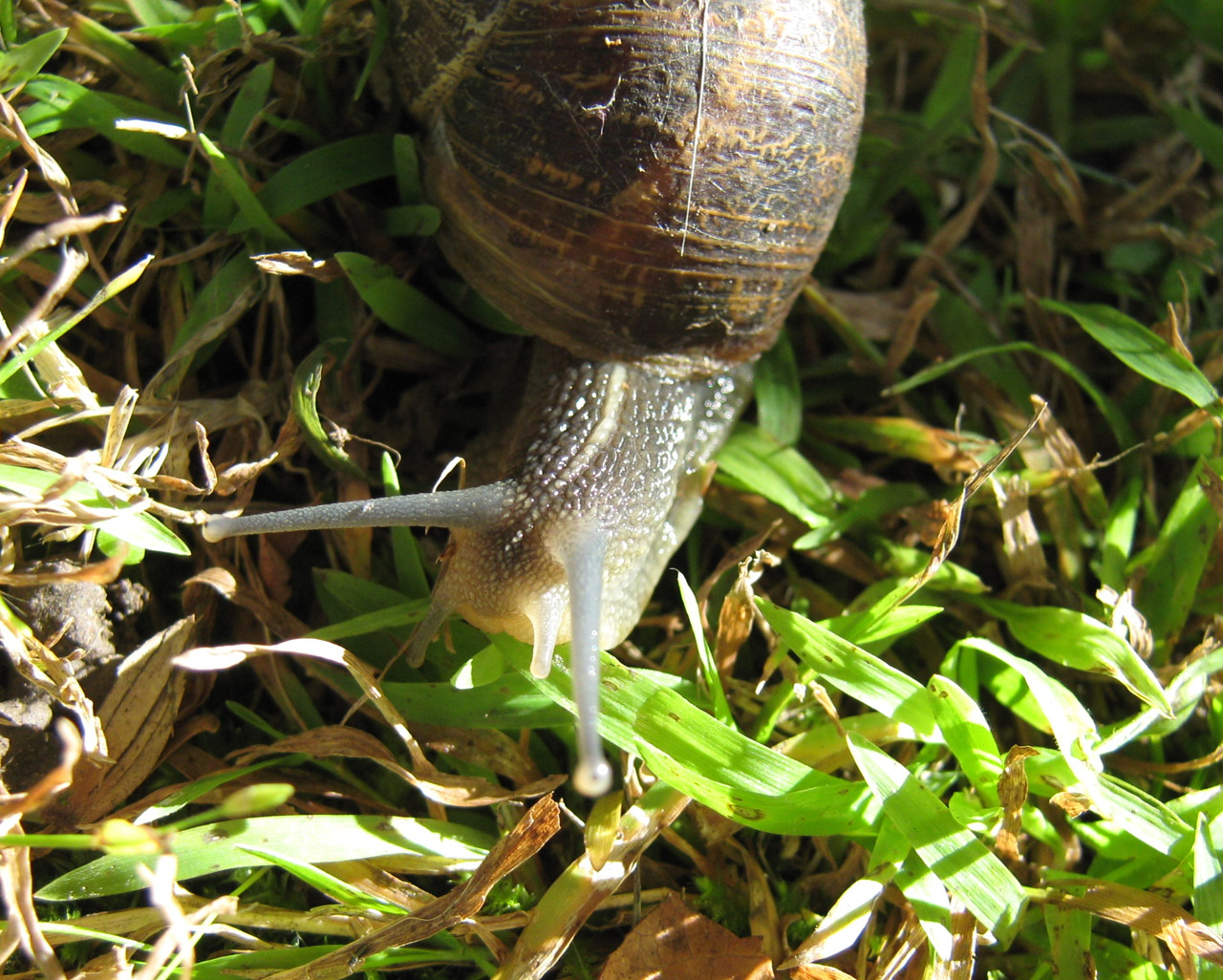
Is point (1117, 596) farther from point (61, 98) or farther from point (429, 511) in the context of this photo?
point (61, 98)

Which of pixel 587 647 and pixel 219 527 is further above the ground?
pixel 219 527

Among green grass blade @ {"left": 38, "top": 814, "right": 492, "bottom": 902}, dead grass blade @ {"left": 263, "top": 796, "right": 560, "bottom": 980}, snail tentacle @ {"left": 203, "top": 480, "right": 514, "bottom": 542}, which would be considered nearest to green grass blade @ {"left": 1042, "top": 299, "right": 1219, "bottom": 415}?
snail tentacle @ {"left": 203, "top": 480, "right": 514, "bottom": 542}

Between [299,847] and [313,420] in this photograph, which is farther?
[313,420]

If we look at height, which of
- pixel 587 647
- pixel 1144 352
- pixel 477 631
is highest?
pixel 1144 352

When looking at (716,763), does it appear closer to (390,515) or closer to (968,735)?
(968,735)

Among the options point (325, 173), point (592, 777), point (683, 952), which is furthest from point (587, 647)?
point (325, 173)

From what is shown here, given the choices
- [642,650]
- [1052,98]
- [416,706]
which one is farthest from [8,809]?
[1052,98]

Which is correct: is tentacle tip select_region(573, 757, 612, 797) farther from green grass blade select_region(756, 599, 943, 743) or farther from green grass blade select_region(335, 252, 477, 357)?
green grass blade select_region(335, 252, 477, 357)

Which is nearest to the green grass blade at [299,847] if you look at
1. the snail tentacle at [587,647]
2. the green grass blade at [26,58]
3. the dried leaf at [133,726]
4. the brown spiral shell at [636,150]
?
the dried leaf at [133,726]
